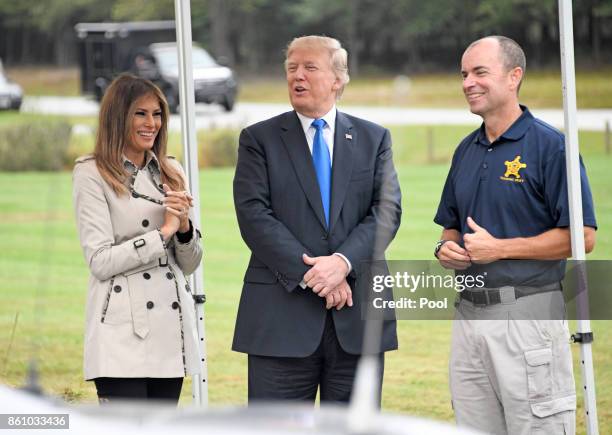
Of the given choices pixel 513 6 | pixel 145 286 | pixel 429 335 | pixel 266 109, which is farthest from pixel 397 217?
pixel 266 109

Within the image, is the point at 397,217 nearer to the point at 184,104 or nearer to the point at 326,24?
the point at 184,104

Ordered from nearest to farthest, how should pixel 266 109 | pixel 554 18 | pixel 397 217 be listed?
pixel 397 217
pixel 554 18
pixel 266 109

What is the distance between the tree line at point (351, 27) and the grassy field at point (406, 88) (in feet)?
0.57

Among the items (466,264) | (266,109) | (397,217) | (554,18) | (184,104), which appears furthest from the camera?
(266,109)

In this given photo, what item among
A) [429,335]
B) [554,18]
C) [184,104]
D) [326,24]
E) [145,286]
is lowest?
[429,335]

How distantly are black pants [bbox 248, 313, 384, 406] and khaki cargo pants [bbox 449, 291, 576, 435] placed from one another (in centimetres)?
37

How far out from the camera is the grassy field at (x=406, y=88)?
7.76m

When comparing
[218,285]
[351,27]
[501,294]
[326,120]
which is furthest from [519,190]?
[218,285]

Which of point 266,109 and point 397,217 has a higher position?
point 266,109

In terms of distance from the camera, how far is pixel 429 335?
8922 millimetres

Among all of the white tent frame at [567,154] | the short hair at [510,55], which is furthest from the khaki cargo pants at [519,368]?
the short hair at [510,55]

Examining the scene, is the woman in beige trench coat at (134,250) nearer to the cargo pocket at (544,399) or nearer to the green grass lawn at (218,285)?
the green grass lawn at (218,285)

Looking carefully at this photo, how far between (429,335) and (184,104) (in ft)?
15.6

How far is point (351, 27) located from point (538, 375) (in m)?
7.00
